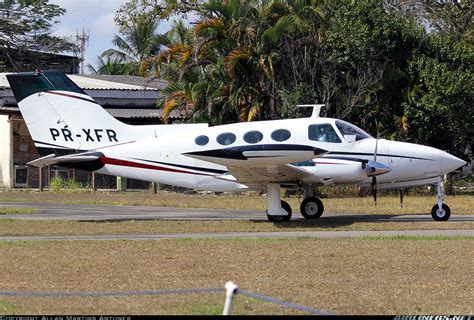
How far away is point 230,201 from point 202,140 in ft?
34.4

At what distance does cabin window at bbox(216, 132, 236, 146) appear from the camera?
2455cm

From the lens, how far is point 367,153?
24.8m

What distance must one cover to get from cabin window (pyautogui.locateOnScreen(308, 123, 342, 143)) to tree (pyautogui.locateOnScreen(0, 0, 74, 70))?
43.5 meters

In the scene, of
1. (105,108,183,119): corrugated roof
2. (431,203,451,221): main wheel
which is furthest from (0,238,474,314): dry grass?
(105,108,183,119): corrugated roof

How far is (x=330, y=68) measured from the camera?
129 feet

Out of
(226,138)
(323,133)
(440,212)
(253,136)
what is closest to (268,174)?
(253,136)

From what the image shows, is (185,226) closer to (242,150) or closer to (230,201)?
(242,150)

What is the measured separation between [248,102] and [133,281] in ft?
84.7

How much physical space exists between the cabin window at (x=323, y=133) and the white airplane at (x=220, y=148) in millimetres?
26

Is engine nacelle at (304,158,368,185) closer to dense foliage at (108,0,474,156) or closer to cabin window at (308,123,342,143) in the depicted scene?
cabin window at (308,123,342,143)

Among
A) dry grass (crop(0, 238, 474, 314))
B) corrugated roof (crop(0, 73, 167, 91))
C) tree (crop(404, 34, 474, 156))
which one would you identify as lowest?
dry grass (crop(0, 238, 474, 314))

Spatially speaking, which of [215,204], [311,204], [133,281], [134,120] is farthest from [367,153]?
[134,120]

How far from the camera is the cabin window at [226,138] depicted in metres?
24.5

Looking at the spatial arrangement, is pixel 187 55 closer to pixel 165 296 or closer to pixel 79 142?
pixel 79 142
